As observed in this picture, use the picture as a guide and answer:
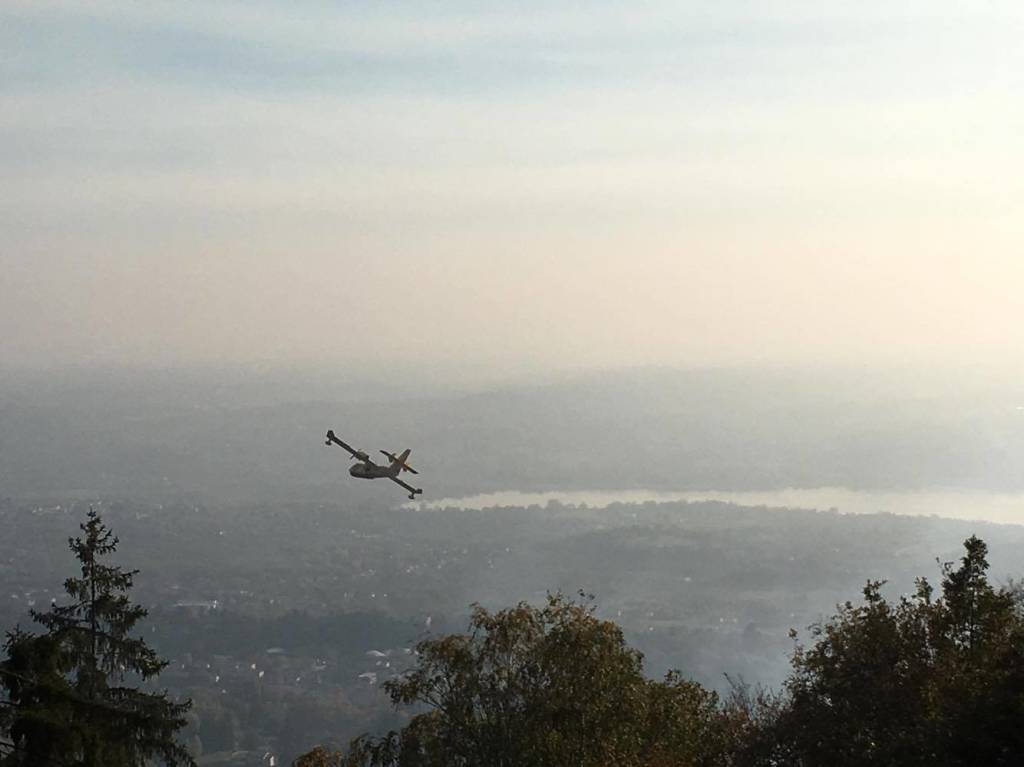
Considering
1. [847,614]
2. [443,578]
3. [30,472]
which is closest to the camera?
[847,614]

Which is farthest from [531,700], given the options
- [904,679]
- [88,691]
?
[88,691]

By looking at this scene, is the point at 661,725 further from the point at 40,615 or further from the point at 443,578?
the point at 443,578

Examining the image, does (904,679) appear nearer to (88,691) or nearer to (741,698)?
(741,698)

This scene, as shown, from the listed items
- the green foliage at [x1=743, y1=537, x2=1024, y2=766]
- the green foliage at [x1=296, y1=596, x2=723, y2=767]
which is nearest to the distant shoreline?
the green foliage at [x1=296, y1=596, x2=723, y2=767]

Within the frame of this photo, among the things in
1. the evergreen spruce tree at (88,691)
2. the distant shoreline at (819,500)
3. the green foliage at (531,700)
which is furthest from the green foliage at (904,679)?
the distant shoreline at (819,500)

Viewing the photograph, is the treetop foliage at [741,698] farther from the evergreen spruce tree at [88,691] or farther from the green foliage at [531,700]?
the evergreen spruce tree at [88,691]

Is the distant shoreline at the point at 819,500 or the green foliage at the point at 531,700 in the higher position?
the green foliage at the point at 531,700

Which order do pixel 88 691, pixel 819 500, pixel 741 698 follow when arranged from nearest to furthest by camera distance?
pixel 88 691, pixel 741 698, pixel 819 500

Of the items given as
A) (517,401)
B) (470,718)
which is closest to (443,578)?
(517,401)

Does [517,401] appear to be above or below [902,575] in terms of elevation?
above
